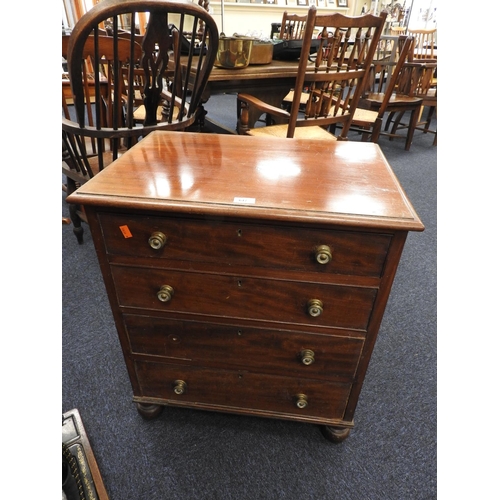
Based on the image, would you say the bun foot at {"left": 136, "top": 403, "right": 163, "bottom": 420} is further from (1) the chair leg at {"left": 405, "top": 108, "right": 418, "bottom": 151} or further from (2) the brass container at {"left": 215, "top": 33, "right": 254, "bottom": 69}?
(1) the chair leg at {"left": 405, "top": 108, "right": 418, "bottom": 151}

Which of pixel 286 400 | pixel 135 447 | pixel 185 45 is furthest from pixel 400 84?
pixel 135 447

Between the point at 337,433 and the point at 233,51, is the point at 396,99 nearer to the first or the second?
the point at 233,51

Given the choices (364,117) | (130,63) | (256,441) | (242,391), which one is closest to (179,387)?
(242,391)

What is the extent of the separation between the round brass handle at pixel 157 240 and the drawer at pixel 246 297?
9cm

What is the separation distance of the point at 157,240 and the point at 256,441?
783mm

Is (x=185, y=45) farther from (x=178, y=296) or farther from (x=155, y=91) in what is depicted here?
(x=178, y=296)

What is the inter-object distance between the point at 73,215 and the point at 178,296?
137 centimetres

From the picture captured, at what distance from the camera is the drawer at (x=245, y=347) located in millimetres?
873

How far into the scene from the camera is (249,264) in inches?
30.0

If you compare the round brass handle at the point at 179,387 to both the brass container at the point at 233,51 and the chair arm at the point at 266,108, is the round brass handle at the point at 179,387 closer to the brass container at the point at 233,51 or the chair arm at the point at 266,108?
the chair arm at the point at 266,108

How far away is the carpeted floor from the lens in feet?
3.29

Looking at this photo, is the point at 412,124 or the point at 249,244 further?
the point at 412,124

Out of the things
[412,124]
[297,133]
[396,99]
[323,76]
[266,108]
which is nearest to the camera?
[323,76]

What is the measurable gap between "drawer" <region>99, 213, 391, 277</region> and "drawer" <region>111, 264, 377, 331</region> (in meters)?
0.05
